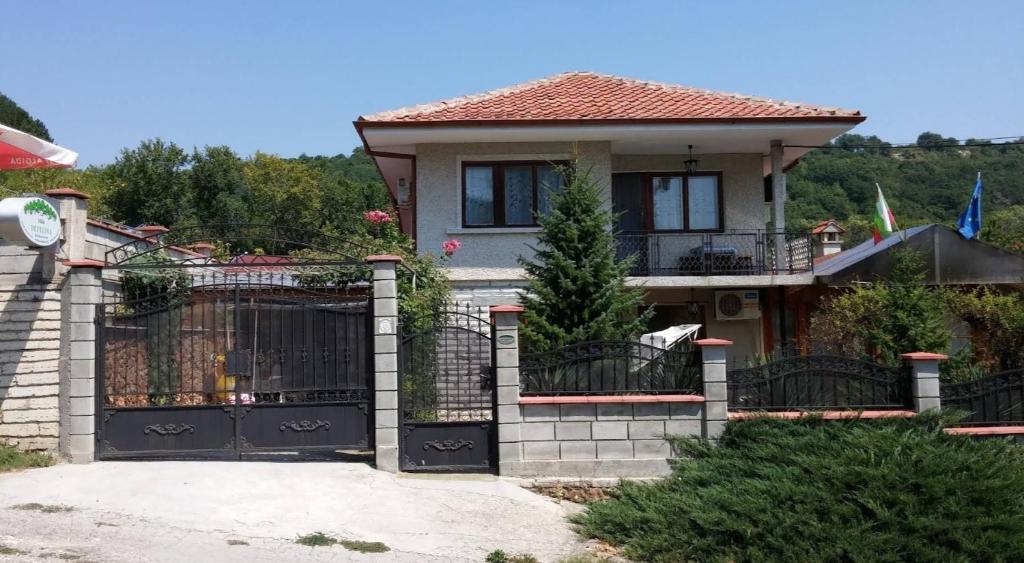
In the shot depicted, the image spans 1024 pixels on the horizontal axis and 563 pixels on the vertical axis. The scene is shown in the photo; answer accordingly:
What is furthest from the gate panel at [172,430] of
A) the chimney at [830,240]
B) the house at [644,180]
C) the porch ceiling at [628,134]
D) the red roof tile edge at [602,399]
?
the chimney at [830,240]

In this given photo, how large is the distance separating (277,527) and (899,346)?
9135 mm

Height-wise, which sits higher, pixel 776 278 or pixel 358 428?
pixel 776 278

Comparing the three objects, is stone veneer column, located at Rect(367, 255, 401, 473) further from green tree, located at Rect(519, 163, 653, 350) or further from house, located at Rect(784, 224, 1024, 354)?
house, located at Rect(784, 224, 1024, 354)

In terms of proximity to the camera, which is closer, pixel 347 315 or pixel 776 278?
pixel 347 315

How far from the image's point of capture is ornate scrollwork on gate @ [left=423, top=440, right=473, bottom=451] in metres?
10.7

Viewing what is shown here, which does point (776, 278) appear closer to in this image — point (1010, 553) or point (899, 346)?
point (899, 346)

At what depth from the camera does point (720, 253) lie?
1606 cm

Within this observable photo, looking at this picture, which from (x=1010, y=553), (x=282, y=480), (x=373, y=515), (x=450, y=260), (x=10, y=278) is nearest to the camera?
(x=1010, y=553)

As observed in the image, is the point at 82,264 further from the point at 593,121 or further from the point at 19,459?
the point at 593,121

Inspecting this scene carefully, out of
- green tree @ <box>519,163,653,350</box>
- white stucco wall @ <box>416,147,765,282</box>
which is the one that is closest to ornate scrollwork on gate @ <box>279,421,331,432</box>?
green tree @ <box>519,163,653,350</box>

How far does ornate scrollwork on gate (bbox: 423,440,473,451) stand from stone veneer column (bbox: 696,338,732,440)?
9.65ft

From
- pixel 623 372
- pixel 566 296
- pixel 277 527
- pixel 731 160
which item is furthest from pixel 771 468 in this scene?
pixel 731 160

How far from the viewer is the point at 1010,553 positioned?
8.19 meters

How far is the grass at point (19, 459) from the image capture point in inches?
400
